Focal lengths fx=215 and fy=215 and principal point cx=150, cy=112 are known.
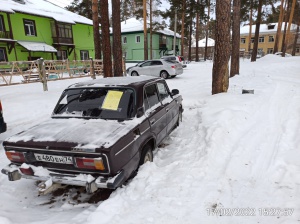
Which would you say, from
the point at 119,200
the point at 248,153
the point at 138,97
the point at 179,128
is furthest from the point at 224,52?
the point at 119,200

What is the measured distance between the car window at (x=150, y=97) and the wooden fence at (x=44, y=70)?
807 centimetres

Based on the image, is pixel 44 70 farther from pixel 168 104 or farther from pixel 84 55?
pixel 84 55

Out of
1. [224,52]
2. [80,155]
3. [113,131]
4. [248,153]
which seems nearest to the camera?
[80,155]

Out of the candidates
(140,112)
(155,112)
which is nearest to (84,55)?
(155,112)

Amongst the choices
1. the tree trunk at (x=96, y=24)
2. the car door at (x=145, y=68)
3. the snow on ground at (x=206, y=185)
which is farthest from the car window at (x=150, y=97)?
the tree trunk at (x=96, y=24)

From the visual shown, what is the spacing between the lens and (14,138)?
10.0ft

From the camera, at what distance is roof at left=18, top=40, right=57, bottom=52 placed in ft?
77.3

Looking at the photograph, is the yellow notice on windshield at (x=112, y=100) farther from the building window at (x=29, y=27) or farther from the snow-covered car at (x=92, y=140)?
the building window at (x=29, y=27)

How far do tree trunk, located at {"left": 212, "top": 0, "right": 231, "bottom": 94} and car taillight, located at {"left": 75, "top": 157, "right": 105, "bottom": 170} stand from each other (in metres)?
6.20

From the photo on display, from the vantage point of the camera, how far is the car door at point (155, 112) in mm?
3779

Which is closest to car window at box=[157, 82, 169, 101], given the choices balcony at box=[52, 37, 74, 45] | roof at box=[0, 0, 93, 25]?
roof at box=[0, 0, 93, 25]

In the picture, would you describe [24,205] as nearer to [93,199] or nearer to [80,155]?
[93,199]

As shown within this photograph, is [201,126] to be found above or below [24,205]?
above

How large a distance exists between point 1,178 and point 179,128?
12.9 ft
